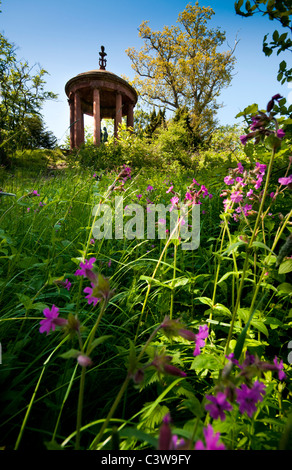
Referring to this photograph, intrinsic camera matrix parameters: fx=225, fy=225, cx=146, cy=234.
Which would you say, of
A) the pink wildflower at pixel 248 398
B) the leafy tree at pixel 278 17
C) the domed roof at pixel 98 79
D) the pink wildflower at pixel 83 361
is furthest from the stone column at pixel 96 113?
the pink wildflower at pixel 248 398

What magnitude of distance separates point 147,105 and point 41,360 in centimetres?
2501

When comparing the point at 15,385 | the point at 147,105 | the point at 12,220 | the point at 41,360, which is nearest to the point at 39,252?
the point at 12,220

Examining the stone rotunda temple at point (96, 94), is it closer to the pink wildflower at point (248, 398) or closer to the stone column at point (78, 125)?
the stone column at point (78, 125)

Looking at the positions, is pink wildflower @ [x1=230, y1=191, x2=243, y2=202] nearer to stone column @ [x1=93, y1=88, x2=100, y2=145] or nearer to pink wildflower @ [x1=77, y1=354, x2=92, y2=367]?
pink wildflower @ [x1=77, y1=354, x2=92, y2=367]

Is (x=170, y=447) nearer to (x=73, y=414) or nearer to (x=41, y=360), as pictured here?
(x=73, y=414)

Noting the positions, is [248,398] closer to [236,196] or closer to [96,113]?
[236,196]

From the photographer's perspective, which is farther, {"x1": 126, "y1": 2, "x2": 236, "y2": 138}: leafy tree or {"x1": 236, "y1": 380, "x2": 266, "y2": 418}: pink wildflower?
{"x1": 126, "y1": 2, "x2": 236, "y2": 138}: leafy tree

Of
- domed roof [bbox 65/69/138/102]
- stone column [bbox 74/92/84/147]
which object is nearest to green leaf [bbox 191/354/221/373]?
stone column [bbox 74/92/84/147]

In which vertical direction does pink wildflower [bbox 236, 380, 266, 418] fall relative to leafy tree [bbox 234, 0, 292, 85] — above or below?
below

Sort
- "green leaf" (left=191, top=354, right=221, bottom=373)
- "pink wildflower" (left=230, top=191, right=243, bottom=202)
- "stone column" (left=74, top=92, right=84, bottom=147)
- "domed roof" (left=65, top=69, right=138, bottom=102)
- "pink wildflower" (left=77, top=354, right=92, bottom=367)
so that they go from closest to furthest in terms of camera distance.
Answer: "pink wildflower" (left=77, top=354, right=92, bottom=367) < "green leaf" (left=191, top=354, right=221, bottom=373) < "pink wildflower" (left=230, top=191, right=243, bottom=202) < "domed roof" (left=65, top=69, right=138, bottom=102) < "stone column" (left=74, top=92, right=84, bottom=147)
